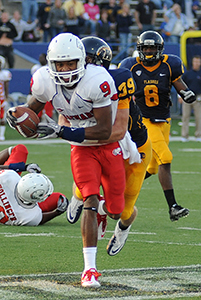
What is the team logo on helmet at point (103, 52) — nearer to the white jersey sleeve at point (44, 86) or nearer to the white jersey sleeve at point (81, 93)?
the white jersey sleeve at point (81, 93)

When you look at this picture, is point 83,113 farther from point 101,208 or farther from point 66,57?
point 101,208

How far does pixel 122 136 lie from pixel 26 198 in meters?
1.49

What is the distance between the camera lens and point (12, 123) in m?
3.94

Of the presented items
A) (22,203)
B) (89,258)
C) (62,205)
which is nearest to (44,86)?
(89,258)

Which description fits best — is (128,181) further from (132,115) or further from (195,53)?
(195,53)

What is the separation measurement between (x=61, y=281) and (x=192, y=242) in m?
1.61

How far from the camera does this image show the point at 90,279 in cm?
375

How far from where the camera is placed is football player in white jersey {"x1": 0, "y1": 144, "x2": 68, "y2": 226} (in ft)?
17.9

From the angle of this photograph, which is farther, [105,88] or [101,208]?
[101,208]

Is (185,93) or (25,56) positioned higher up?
(185,93)

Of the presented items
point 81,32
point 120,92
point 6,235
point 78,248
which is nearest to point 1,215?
point 6,235

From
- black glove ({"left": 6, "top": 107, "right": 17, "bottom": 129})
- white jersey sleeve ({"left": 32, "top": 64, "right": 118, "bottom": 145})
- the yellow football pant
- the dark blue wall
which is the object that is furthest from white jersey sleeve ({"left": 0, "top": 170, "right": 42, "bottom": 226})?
the dark blue wall

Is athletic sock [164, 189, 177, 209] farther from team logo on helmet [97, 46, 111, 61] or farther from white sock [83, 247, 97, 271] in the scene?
white sock [83, 247, 97, 271]

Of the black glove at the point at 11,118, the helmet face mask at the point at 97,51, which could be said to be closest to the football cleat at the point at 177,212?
the helmet face mask at the point at 97,51
